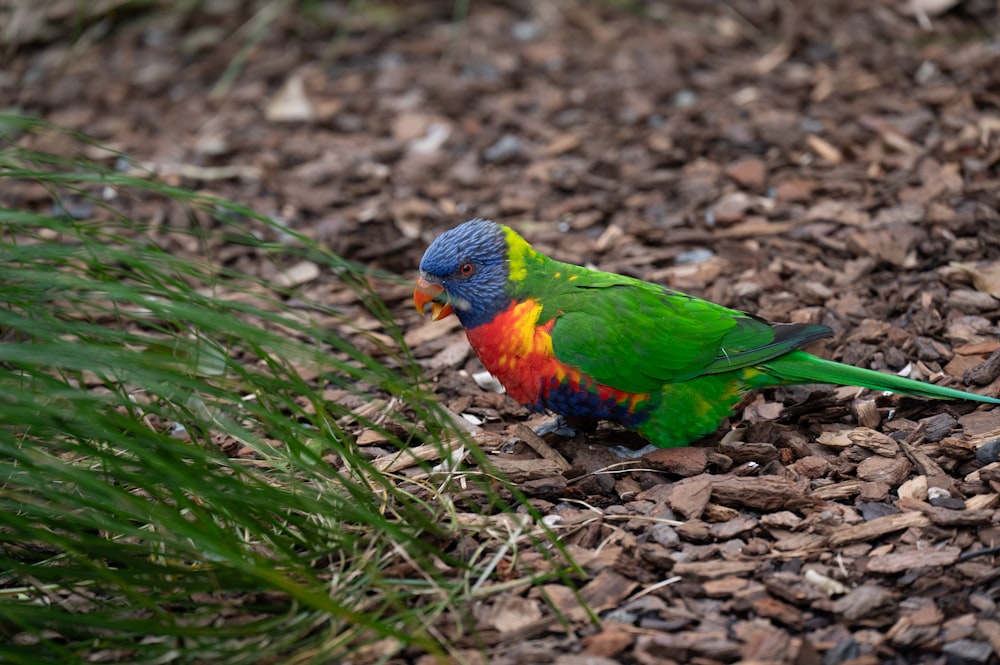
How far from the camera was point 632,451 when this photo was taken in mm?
3578

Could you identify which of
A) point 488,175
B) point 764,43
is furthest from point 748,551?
point 764,43

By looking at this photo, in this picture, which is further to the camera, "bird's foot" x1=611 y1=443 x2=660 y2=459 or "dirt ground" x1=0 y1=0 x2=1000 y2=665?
"bird's foot" x1=611 y1=443 x2=660 y2=459

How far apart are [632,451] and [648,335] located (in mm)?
488

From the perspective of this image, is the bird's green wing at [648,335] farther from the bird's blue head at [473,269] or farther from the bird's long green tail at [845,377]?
the bird's blue head at [473,269]

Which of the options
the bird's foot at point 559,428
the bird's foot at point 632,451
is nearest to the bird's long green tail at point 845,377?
the bird's foot at point 632,451

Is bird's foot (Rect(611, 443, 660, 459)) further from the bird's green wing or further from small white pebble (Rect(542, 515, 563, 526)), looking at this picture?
small white pebble (Rect(542, 515, 563, 526))

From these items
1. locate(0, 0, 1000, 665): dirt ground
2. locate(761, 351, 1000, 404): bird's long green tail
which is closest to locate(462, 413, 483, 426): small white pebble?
locate(0, 0, 1000, 665): dirt ground

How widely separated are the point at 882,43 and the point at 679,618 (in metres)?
4.91

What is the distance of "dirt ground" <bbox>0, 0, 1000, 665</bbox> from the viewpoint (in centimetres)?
272

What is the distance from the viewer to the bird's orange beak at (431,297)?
3633mm

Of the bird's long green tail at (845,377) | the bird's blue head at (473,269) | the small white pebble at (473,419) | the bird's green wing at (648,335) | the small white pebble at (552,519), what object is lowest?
the small white pebble at (473,419)

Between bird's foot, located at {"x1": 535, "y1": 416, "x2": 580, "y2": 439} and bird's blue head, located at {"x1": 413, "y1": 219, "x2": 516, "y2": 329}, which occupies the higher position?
bird's blue head, located at {"x1": 413, "y1": 219, "x2": 516, "y2": 329}

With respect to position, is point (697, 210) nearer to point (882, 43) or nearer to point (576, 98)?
point (576, 98)

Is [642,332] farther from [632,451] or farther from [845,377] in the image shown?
[845,377]
